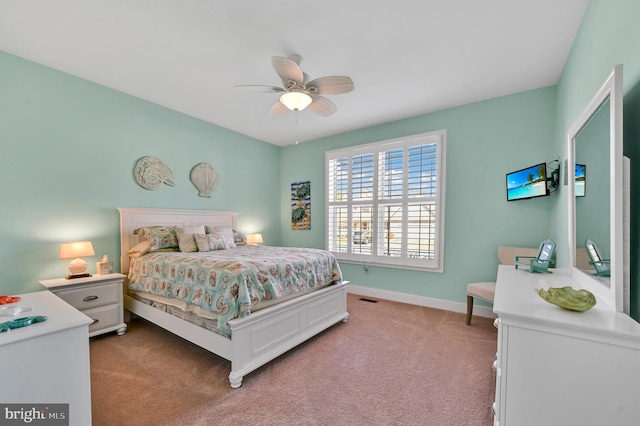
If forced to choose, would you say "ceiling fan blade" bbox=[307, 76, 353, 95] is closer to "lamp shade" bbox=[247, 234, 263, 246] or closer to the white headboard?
the white headboard

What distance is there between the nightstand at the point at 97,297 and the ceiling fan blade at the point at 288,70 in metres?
2.71

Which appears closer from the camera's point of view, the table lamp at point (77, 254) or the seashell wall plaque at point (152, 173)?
the table lamp at point (77, 254)

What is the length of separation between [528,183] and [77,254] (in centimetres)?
475

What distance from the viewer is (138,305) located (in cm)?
292

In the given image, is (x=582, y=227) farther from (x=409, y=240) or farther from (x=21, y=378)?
(x=21, y=378)

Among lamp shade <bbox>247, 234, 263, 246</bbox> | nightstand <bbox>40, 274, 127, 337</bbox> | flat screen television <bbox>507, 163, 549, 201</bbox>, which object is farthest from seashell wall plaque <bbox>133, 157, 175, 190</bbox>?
→ flat screen television <bbox>507, 163, 549, 201</bbox>

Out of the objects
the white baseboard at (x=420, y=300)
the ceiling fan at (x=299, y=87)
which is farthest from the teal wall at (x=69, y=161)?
the white baseboard at (x=420, y=300)

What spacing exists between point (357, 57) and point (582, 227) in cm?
215

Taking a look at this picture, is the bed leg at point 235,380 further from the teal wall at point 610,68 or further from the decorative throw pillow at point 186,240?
the teal wall at point 610,68

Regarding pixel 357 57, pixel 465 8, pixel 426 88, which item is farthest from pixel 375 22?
pixel 426 88

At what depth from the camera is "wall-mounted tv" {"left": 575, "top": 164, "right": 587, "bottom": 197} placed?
1.56 m

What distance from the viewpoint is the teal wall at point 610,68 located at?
3.81ft

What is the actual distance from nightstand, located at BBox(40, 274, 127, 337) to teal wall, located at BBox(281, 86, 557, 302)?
342 centimetres

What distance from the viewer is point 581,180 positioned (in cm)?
162
